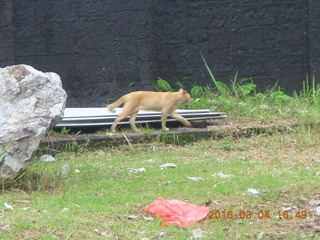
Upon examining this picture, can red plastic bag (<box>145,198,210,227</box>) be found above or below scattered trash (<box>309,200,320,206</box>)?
above

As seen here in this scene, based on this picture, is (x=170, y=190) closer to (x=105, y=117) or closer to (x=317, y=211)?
(x=317, y=211)

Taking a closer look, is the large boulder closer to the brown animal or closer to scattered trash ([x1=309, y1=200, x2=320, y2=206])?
the brown animal

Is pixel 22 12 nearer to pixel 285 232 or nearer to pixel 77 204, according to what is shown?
pixel 77 204

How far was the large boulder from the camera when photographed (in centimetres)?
619

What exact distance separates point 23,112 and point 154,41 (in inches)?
178

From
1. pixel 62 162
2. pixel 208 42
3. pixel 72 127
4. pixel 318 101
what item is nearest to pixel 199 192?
pixel 62 162

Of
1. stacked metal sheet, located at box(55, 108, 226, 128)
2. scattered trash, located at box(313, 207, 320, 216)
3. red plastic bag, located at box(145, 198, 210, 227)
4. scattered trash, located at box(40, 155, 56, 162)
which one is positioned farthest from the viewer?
stacked metal sheet, located at box(55, 108, 226, 128)

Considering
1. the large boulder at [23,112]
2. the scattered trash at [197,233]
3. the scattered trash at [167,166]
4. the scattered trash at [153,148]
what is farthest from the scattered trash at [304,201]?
the scattered trash at [153,148]

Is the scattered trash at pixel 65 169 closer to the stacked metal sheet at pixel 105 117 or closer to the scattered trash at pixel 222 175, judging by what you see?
the scattered trash at pixel 222 175

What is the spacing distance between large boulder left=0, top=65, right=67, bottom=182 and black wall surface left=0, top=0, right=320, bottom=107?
3485 millimetres

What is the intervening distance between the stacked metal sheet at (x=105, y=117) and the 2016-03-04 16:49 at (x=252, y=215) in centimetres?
354

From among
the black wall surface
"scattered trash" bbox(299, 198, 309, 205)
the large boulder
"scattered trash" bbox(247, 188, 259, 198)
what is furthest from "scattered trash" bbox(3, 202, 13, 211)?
the black wall surface

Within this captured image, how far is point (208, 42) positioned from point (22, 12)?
2756 mm

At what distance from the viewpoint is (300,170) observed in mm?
7027
